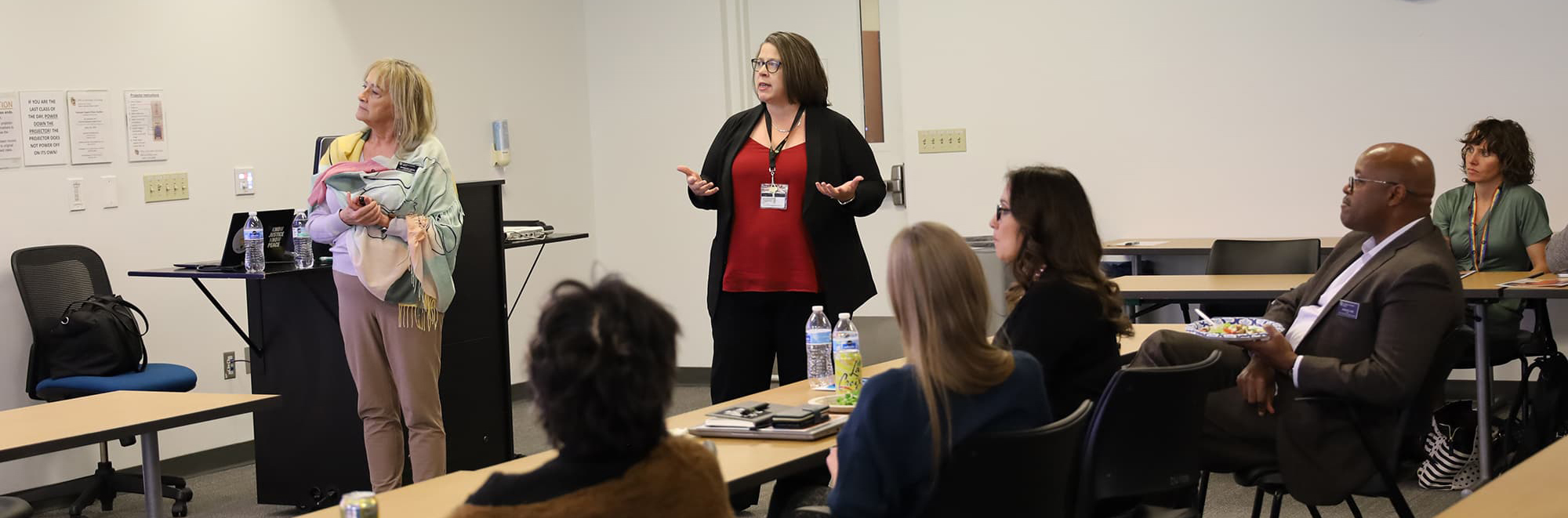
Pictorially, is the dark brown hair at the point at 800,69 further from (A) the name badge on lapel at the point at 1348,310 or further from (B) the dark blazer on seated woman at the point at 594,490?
(B) the dark blazer on seated woman at the point at 594,490

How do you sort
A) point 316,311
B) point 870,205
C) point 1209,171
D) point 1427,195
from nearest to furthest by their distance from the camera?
point 1427,195 → point 870,205 → point 316,311 → point 1209,171

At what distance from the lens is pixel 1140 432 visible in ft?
Answer: 8.50

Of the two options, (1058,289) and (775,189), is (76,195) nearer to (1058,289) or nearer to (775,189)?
(775,189)

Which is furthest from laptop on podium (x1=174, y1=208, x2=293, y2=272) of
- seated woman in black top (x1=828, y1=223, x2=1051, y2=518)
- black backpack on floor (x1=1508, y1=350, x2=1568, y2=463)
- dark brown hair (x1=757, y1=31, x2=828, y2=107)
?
black backpack on floor (x1=1508, y1=350, x2=1568, y2=463)

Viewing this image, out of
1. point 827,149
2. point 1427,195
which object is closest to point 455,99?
point 827,149

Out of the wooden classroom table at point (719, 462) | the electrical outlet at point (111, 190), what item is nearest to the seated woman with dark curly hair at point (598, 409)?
the wooden classroom table at point (719, 462)

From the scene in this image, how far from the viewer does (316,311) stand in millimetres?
4840

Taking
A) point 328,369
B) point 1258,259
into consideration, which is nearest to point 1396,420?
point 1258,259

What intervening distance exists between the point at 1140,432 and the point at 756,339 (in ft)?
5.35

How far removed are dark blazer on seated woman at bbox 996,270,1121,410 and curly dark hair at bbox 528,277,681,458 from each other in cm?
117

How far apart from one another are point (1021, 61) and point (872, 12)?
859 millimetres

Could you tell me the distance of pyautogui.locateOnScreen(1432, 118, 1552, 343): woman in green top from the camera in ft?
17.7

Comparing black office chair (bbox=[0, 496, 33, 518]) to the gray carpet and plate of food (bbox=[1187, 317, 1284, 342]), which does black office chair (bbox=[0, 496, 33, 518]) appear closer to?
the gray carpet

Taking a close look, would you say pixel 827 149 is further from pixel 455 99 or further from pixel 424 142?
pixel 455 99
